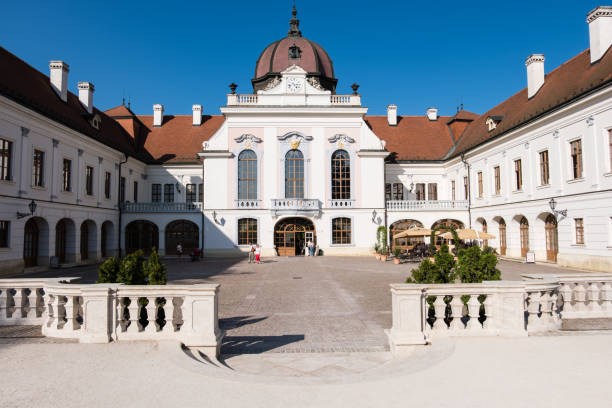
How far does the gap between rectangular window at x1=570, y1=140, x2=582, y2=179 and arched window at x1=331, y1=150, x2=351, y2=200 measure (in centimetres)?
1565

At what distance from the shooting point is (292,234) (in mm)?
32344

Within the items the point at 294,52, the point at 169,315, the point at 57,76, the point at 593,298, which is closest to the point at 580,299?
the point at 593,298

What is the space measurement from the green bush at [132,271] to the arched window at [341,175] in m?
25.2

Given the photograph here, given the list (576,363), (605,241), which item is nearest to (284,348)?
(576,363)

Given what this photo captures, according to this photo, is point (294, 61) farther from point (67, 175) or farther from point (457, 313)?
point (457, 313)

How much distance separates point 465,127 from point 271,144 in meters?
19.2

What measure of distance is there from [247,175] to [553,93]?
2164 centimetres

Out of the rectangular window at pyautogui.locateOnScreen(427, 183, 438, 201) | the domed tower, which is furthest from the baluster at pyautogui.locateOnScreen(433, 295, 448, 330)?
the domed tower

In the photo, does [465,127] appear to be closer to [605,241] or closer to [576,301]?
[605,241]

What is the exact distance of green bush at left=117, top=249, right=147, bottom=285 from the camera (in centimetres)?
766

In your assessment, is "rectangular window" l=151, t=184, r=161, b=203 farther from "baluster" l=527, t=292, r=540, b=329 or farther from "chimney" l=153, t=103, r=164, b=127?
"baluster" l=527, t=292, r=540, b=329

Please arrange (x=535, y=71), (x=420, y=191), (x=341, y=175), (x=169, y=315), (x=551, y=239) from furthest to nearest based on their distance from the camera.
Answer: (x=420, y=191) → (x=341, y=175) → (x=535, y=71) → (x=551, y=239) → (x=169, y=315)

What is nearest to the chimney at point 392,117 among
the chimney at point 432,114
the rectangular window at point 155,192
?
the chimney at point 432,114

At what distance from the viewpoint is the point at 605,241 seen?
18359 mm
